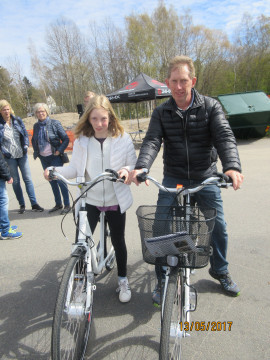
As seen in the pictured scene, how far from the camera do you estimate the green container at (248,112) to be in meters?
9.99

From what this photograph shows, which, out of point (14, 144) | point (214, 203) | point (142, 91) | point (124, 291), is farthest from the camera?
point (142, 91)

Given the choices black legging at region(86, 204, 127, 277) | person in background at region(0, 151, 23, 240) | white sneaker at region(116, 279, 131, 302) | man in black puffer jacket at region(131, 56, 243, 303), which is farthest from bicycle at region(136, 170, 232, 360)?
person in background at region(0, 151, 23, 240)

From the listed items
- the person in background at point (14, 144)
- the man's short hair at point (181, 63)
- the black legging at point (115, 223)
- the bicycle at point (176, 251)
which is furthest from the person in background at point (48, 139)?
the bicycle at point (176, 251)

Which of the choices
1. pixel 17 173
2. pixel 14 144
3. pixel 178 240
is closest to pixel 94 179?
pixel 178 240

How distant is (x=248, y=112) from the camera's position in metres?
9.92

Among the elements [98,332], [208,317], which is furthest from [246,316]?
[98,332]

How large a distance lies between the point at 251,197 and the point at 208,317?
10.6ft

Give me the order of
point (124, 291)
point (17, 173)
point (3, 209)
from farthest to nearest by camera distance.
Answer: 1. point (17, 173)
2. point (3, 209)
3. point (124, 291)

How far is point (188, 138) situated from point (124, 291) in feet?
5.28

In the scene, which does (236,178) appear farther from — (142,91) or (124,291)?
(142,91)

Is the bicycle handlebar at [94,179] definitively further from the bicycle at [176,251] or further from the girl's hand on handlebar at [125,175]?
the bicycle at [176,251]

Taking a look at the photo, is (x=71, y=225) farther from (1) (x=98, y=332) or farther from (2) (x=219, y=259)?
(2) (x=219, y=259)

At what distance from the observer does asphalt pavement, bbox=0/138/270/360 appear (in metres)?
2.13

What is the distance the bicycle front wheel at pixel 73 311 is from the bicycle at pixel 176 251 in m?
0.54
